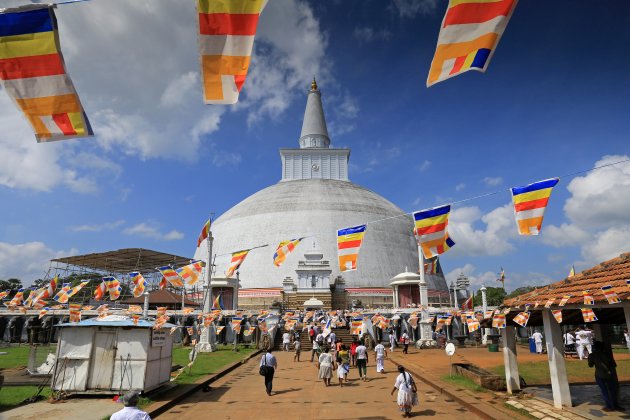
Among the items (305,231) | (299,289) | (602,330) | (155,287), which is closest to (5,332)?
(155,287)

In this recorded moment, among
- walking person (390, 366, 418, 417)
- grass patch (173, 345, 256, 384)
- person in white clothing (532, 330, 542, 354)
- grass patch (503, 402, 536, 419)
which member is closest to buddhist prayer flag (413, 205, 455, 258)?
grass patch (503, 402, 536, 419)

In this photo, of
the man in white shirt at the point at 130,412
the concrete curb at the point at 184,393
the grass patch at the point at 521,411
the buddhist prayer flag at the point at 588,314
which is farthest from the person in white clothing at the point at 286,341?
the man in white shirt at the point at 130,412

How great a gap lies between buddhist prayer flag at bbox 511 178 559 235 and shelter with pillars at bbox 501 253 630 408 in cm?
230

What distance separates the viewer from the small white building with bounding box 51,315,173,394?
1227 centimetres

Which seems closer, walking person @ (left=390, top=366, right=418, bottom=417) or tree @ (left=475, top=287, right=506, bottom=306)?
walking person @ (left=390, top=366, right=418, bottom=417)

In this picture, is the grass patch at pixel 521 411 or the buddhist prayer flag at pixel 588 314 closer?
the buddhist prayer flag at pixel 588 314

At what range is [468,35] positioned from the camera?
6.90 m

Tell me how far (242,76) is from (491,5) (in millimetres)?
4197

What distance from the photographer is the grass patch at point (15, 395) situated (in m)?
11.2

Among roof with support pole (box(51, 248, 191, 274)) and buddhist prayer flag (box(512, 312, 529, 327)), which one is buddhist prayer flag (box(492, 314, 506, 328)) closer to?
buddhist prayer flag (box(512, 312, 529, 327))

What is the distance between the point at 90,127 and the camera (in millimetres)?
7766

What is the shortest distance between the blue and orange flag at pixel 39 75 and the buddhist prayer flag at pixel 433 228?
12.1m

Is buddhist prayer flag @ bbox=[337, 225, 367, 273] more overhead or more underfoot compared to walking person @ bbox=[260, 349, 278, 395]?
more overhead

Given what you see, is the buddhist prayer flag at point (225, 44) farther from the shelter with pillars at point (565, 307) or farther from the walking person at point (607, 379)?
the walking person at point (607, 379)
